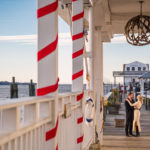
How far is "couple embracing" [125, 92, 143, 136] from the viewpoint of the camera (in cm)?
1064

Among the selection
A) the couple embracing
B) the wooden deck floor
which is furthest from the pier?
the couple embracing

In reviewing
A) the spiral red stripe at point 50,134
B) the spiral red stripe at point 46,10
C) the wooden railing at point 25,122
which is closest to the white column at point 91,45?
the wooden railing at point 25,122

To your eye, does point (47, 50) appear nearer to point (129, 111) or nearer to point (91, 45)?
point (91, 45)

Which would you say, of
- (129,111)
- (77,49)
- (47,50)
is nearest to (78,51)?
(77,49)

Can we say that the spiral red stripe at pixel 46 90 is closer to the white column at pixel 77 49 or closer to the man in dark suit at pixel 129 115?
the white column at pixel 77 49

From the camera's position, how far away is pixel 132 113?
423 inches

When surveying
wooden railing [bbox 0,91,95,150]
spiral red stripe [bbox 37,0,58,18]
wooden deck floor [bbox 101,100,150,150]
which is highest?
spiral red stripe [bbox 37,0,58,18]

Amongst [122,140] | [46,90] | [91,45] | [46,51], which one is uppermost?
[91,45]

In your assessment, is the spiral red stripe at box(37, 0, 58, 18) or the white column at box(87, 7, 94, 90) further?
the white column at box(87, 7, 94, 90)

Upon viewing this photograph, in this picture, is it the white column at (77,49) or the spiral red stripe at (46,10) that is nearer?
the spiral red stripe at (46,10)

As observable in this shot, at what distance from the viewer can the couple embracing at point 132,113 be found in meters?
10.6

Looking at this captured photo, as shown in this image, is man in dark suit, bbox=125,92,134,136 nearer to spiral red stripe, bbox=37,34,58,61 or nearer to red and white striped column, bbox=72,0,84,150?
red and white striped column, bbox=72,0,84,150

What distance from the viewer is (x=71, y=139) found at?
465 centimetres

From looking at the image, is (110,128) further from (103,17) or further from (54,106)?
(54,106)
